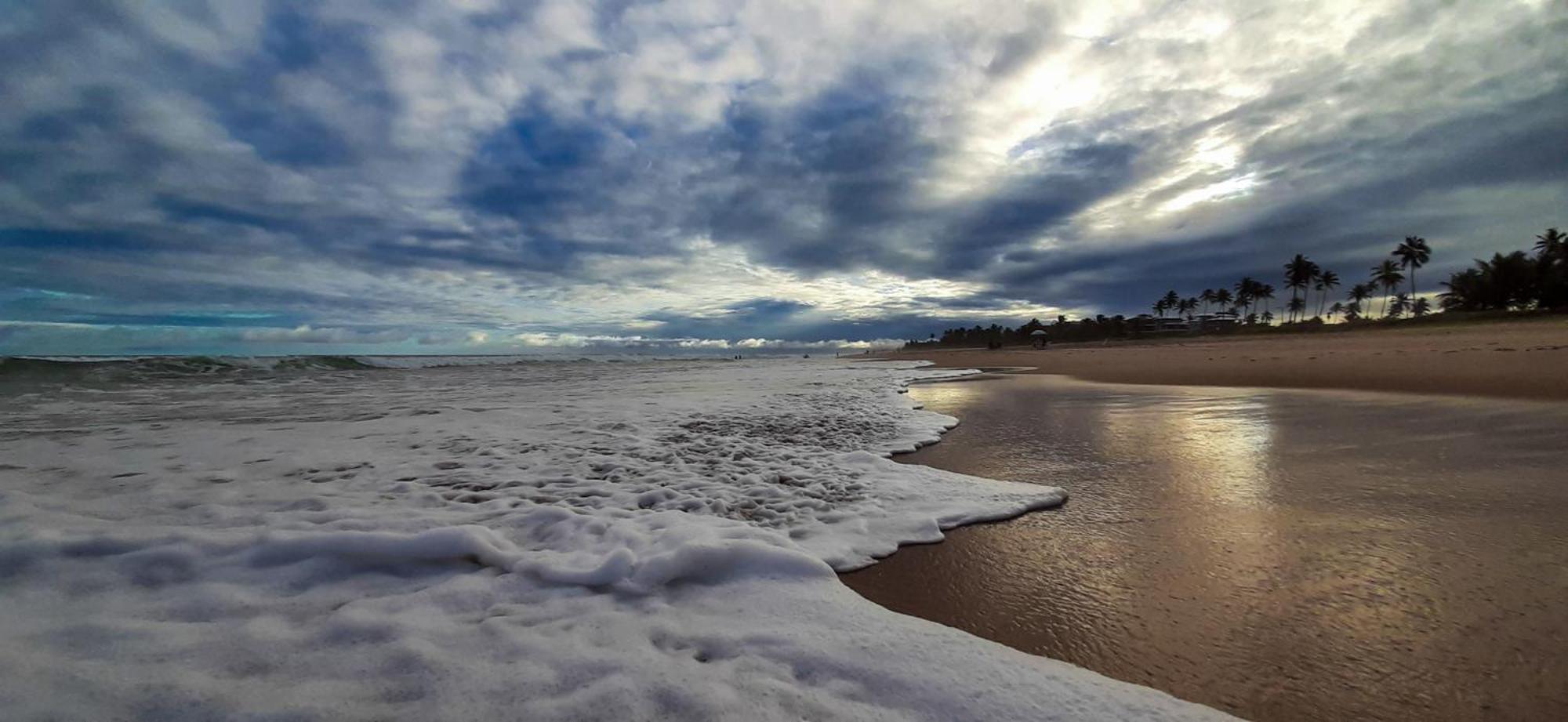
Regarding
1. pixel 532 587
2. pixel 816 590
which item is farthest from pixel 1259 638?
pixel 532 587

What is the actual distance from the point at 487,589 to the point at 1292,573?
343cm

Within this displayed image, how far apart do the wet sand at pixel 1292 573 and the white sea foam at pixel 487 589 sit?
277 millimetres

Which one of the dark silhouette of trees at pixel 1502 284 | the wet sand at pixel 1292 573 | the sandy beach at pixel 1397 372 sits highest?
the dark silhouette of trees at pixel 1502 284

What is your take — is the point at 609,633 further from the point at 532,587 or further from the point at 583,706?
the point at 532,587

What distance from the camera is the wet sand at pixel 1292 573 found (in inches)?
63.6

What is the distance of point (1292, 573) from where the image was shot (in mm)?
2295

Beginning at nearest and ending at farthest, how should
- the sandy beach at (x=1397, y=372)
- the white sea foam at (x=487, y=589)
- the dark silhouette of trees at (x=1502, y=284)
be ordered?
the white sea foam at (x=487, y=589), the sandy beach at (x=1397, y=372), the dark silhouette of trees at (x=1502, y=284)

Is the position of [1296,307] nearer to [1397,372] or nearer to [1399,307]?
[1399,307]

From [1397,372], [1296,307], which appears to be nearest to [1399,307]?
[1296,307]

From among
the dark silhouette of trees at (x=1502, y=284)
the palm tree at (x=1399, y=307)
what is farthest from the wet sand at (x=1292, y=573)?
the palm tree at (x=1399, y=307)

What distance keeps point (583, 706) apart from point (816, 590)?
1.04 metres

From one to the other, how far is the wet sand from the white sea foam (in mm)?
277

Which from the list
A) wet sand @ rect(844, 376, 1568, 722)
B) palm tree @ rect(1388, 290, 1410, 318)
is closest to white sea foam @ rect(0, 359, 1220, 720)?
wet sand @ rect(844, 376, 1568, 722)

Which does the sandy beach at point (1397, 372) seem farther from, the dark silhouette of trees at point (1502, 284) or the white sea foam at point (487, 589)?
the dark silhouette of trees at point (1502, 284)
